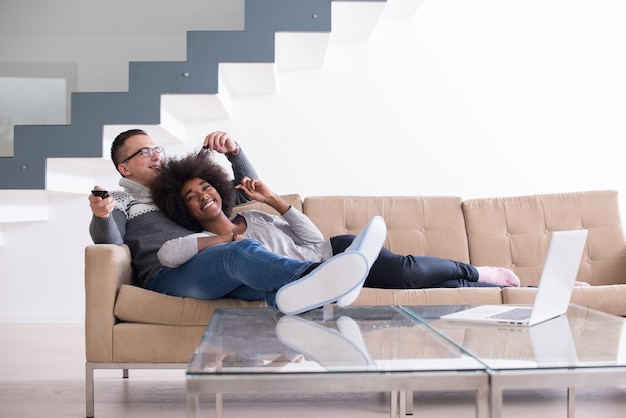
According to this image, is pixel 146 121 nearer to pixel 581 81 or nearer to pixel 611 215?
pixel 611 215

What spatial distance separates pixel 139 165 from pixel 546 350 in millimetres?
2073

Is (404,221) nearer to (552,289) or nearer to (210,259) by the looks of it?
(210,259)

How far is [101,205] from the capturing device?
2.57 m

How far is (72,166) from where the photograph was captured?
3941 millimetres

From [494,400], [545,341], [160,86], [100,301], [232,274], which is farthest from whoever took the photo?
[160,86]

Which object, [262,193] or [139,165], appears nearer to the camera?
[262,193]

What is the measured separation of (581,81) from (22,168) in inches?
127

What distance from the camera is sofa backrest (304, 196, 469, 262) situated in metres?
3.23

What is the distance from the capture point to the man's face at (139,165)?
3010 mm

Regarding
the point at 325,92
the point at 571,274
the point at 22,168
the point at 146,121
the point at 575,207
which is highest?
the point at 325,92

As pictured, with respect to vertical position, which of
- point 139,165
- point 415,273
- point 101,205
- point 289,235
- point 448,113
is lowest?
point 415,273

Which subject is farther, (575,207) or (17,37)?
(17,37)

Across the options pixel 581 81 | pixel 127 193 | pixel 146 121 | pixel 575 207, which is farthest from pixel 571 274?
pixel 581 81

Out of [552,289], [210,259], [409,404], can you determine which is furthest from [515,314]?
[210,259]
